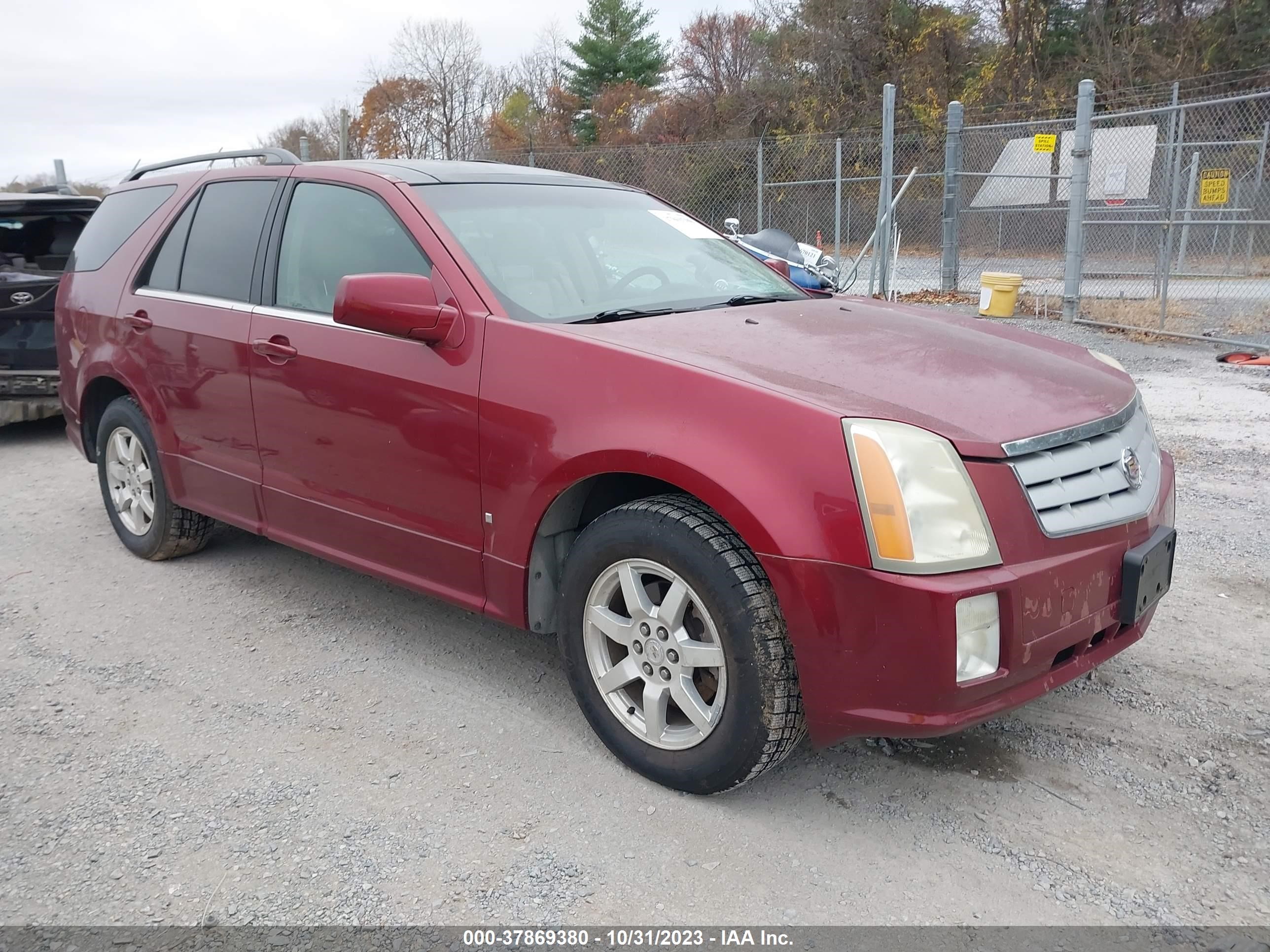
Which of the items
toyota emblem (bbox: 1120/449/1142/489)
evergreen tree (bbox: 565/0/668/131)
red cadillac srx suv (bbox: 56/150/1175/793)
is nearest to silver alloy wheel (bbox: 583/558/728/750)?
red cadillac srx suv (bbox: 56/150/1175/793)

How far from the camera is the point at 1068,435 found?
2.58 meters

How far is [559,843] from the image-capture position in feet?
8.48

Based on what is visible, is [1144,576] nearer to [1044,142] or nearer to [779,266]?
[779,266]

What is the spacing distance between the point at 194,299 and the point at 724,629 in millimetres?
2876

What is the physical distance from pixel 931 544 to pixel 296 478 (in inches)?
94.4

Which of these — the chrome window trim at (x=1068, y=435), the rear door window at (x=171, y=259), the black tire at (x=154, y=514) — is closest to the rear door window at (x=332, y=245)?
the rear door window at (x=171, y=259)

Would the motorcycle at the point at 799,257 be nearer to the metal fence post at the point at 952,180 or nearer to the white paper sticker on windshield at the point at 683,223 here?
the metal fence post at the point at 952,180

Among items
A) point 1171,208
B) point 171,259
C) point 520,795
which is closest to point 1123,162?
point 1171,208

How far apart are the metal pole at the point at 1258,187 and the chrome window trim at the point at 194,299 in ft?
48.3

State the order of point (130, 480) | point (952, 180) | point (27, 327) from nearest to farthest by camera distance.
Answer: point (130, 480) → point (27, 327) → point (952, 180)

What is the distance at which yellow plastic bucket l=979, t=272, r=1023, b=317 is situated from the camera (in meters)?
12.2

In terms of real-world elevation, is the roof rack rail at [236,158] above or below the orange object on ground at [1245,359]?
above

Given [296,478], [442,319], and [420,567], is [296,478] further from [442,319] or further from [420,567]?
[442,319]

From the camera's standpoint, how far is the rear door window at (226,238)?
401cm
